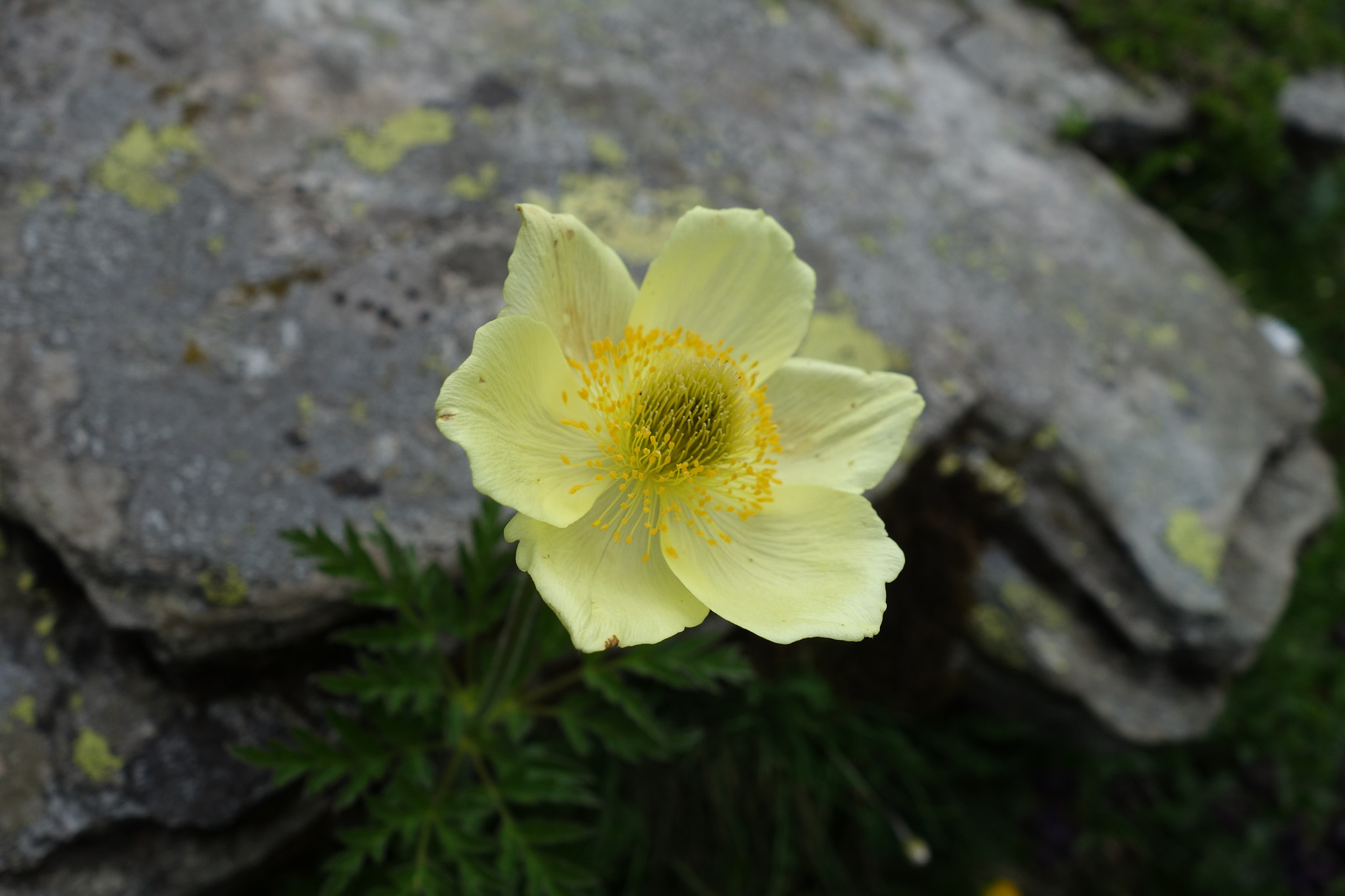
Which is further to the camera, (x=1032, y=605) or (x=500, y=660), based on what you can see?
(x=1032, y=605)

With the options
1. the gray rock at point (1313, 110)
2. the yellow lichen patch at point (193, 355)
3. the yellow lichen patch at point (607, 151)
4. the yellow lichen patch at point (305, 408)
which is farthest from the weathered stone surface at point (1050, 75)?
the yellow lichen patch at point (193, 355)

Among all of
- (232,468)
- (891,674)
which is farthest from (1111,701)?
(232,468)

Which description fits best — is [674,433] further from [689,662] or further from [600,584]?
[689,662]

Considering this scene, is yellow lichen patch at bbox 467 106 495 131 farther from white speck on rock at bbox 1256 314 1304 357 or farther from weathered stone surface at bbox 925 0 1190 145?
white speck on rock at bbox 1256 314 1304 357

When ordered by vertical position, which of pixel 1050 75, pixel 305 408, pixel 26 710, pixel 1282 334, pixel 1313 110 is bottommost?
pixel 1282 334

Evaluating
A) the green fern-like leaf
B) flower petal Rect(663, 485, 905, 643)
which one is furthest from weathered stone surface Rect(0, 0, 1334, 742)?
flower petal Rect(663, 485, 905, 643)

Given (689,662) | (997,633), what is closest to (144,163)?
(689,662)

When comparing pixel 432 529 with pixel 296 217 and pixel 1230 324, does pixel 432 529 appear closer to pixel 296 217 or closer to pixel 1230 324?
pixel 296 217
